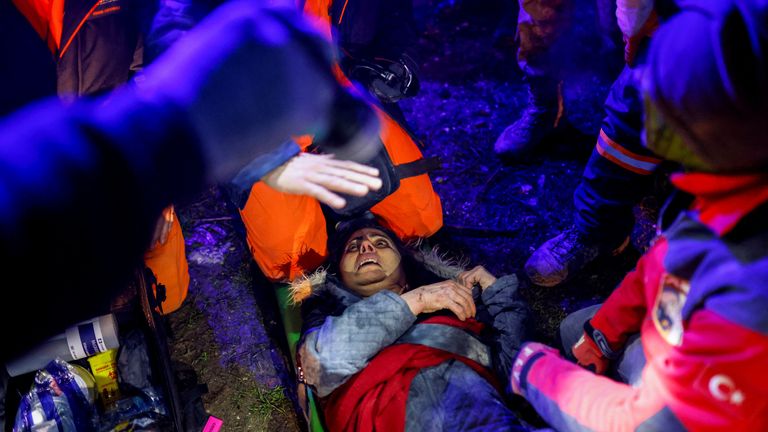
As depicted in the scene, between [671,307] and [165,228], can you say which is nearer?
[671,307]

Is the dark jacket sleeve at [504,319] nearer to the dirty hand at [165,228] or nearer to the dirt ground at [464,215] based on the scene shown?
the dirt ground at [464,215]

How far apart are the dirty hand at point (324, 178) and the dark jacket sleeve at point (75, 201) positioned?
0.57 meters

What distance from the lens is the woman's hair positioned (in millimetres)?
2883

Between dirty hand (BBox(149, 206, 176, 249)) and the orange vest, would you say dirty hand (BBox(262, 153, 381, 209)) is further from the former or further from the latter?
the orange vest

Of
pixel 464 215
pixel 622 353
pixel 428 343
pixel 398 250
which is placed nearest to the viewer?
pixel 622 353

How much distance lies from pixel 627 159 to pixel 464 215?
1.39m

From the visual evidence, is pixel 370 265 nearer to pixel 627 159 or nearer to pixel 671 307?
pixel 627 159

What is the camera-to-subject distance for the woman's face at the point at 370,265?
268 centimetres


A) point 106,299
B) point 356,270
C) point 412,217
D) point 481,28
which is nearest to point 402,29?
point 412,217

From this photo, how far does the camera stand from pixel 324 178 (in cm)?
150

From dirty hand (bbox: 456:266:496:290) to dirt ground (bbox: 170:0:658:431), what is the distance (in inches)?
14.6

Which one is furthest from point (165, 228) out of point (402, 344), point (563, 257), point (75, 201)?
point (563, 257)

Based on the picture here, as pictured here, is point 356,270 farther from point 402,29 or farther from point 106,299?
point 106,299

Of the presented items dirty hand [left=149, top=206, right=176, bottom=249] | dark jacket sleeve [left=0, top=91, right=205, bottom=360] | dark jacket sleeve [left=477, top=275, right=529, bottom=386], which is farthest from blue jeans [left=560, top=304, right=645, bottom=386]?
dirty hand [left=149, top=206, right=176, bottom=249]
